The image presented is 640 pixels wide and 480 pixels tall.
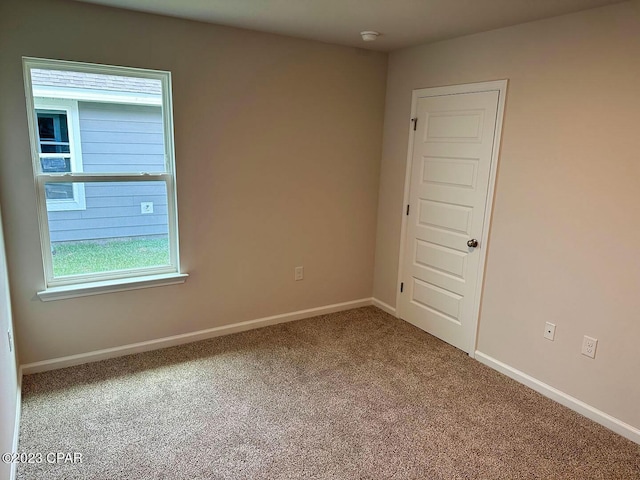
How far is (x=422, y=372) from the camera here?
2957mm

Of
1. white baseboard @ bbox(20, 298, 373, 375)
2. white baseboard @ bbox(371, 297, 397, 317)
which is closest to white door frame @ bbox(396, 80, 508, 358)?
white baseboard @ bbox(371, 297, 397, 317)

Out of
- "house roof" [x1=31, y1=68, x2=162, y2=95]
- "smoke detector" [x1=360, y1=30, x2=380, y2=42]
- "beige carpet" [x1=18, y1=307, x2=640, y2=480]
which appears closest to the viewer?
"beige carpet" [x1=18, y1=307, x2=640, y2=480]

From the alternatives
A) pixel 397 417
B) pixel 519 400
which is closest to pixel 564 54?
pixel 519 400

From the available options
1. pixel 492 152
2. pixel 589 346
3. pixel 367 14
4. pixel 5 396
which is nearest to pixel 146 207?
pixel 5 396

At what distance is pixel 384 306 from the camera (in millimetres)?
4059

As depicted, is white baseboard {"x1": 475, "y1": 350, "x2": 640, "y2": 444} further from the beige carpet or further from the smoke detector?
the smoke detector

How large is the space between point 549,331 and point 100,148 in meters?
3.22

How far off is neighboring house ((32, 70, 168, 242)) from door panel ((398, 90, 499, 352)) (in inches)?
81.5

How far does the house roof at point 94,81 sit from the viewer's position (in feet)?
8.42

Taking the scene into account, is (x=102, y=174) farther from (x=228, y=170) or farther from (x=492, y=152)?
(x=492, y=152)

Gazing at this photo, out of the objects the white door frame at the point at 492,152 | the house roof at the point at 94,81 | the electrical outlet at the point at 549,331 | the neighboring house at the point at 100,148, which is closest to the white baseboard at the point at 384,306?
the white door frame at the point at 492,152

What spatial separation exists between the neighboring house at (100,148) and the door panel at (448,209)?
81.5 inches

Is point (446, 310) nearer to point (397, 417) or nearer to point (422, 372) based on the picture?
point (422, 372)

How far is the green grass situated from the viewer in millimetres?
2807
